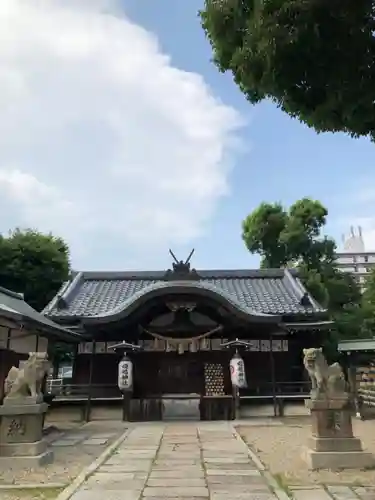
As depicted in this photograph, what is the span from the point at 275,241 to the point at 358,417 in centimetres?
1480

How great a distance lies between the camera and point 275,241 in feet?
93.7

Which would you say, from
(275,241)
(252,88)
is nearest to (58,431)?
(252,88)

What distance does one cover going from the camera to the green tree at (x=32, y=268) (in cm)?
2459

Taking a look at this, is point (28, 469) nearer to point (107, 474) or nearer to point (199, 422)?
point (107, 474)

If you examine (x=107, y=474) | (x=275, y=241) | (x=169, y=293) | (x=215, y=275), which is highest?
(x=275, y=241)

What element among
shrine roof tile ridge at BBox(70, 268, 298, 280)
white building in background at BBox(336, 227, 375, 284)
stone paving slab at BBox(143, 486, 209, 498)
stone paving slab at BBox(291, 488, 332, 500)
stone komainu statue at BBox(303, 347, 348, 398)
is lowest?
stone paving slab at BBox(291, 488, 332, 500)

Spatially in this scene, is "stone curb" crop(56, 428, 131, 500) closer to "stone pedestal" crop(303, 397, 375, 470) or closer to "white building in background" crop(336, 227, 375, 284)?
"stone pedestal" crop(303, 397, 375, 470)

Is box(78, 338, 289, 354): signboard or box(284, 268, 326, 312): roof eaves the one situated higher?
box(284, 268, 326, 312): roof eaves

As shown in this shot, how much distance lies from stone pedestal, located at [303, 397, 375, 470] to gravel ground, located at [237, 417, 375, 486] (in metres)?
0.28

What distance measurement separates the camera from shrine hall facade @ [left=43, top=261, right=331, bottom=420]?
52.3ft

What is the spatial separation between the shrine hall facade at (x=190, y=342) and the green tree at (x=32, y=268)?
759 centimetres

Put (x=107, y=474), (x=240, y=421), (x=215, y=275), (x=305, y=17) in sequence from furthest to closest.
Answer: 1. (x=215, y=275)
2. (x=240, y=421)
3. (x=107, y=474)
4. (x=305, y=17)

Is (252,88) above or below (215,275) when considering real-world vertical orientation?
below

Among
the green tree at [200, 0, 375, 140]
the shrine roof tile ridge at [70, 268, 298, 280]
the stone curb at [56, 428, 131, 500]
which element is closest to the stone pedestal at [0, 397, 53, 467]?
the stone curb at [56, 428, 131, 500]
